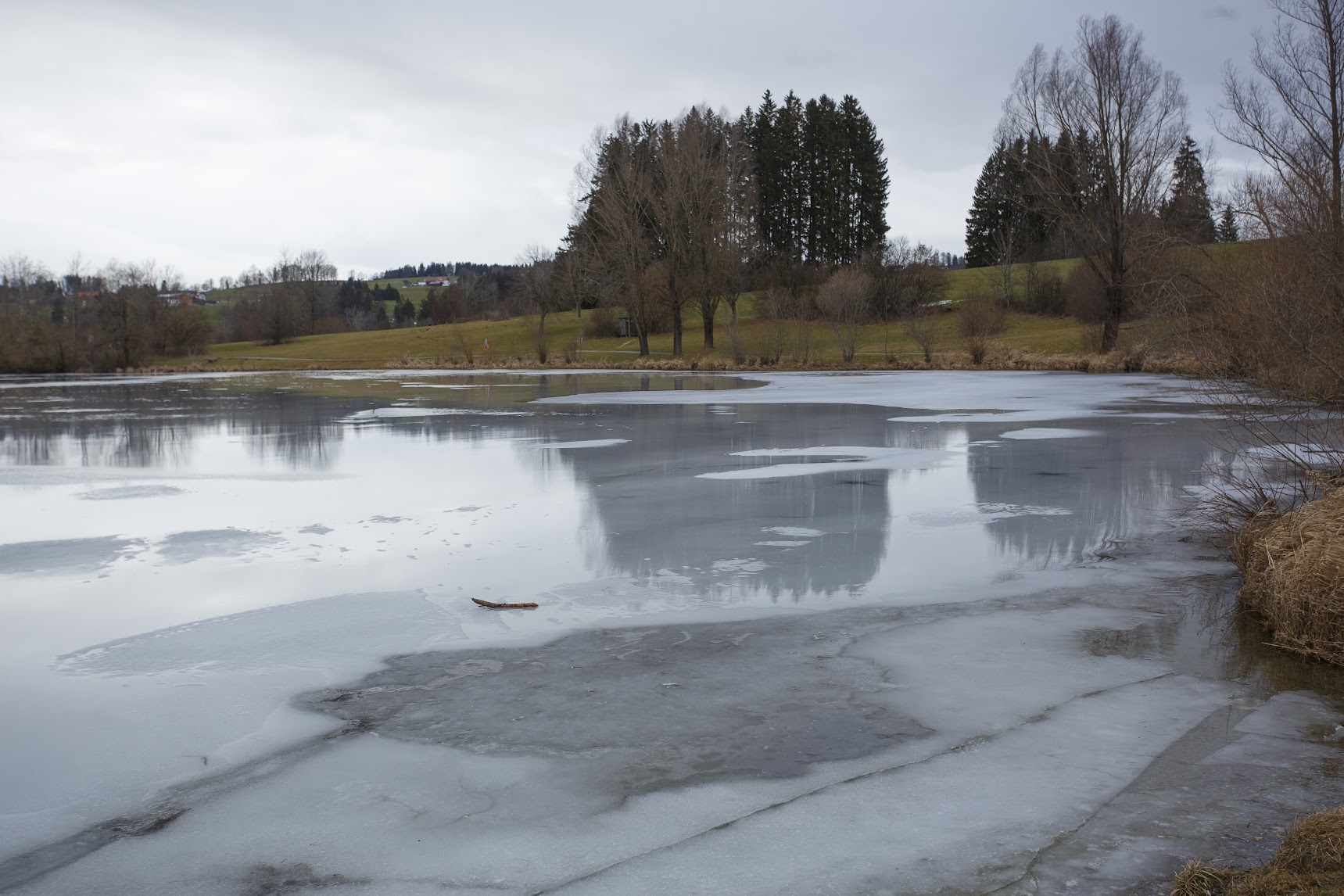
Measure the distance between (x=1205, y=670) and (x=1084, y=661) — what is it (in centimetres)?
58

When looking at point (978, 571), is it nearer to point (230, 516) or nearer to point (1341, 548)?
point (1341, 548)

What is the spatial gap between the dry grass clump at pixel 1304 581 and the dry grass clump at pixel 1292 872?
2505mm

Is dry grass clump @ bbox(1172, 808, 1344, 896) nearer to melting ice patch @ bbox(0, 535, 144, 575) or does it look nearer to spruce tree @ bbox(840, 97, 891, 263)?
melting ice patch @ bbox(0, 535, 144, 575)

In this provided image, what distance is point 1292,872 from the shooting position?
2.87 metres

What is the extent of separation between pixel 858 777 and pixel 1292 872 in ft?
4.66

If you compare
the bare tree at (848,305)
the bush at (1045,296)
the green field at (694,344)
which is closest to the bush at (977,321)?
the green field at (694,344)

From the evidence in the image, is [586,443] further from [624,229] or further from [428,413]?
[624,229]

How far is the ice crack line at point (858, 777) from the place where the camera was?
3.12 metres

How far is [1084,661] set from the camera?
16.9ft

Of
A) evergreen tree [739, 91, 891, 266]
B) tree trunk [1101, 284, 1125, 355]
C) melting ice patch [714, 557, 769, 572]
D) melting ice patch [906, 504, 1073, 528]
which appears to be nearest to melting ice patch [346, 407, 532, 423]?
melting ice patch [906, 504, 1073, 528]

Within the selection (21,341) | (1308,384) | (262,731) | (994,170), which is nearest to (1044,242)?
(994,170)

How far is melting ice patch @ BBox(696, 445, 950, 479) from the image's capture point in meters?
11.3

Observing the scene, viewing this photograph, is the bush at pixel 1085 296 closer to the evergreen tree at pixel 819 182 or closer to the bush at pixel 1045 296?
the bush at pixel 1045 296

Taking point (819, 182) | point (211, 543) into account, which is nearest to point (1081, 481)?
point (211, 543)
